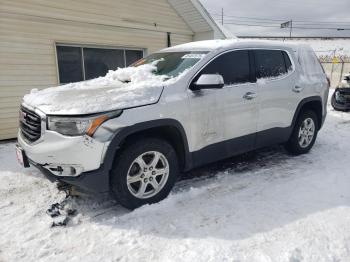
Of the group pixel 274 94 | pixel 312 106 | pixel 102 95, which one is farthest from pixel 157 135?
pixel 312 106

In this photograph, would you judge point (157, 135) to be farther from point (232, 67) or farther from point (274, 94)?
point (274, 94)

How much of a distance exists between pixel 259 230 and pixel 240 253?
477 millimetres

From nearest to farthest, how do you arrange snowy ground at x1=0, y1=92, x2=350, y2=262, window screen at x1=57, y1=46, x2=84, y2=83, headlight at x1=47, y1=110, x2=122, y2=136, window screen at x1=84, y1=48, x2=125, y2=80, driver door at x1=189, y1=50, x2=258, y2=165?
snowy ground at x1=0, y1=92, x2=350, y2=262, headlight at x1=47, y1=110, x2=122, y2=136, driver door at x1=189, y1=50, x2=258, y2=165, window screen at x1=57, y1=46, x2=84, y2=83, window screen at x1=84, y1=48, x2=125, y2=80

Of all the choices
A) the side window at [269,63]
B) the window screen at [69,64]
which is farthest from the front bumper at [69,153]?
the window screen at [69,64]

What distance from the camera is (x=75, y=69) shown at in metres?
8.70

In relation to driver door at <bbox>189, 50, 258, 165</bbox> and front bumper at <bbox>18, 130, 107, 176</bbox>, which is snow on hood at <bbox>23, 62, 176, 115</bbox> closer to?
front bumper at <bbox>18, 130, 107, 176</bbox>

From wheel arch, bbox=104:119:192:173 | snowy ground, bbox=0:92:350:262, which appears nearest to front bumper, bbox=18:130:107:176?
wheel arch, bbox=104:119:192:173

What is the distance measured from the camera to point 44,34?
7977 millimetres

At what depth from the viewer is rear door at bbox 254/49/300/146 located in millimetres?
4852

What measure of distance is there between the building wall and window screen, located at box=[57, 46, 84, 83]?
0.66 feet

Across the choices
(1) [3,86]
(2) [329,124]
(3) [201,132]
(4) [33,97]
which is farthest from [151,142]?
(2) [329,124]

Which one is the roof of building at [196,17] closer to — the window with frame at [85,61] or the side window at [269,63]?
the window with frame at [85,61]

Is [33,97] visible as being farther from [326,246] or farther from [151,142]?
[326,246]

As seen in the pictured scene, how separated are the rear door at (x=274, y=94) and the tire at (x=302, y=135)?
334mm
